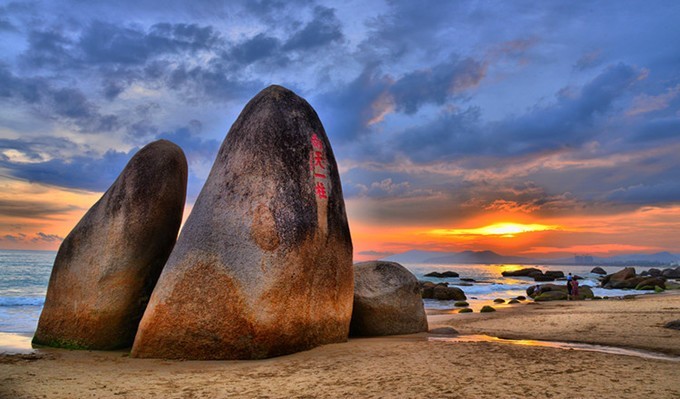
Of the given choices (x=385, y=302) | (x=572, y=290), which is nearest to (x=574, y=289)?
(x=572, y=290)

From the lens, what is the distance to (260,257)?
748 centimetres

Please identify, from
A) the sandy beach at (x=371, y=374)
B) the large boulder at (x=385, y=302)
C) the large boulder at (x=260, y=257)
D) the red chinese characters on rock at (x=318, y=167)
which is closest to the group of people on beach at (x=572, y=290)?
the large boulder at (x=385, y=302)

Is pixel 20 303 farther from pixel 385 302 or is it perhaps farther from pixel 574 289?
pixel 574 289

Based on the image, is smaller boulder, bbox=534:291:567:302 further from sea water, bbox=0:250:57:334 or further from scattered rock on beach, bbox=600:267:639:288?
sea water, bbox=0:250:57:334

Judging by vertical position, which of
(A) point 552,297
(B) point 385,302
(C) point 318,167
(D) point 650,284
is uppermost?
(C) point 318,167

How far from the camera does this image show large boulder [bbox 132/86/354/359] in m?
7.34

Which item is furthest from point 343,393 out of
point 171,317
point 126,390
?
point 171,317

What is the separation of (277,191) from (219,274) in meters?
1.61

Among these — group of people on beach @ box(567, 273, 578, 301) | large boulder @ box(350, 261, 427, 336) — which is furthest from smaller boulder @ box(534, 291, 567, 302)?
large boulder @ box(350, 261, 427, 336)

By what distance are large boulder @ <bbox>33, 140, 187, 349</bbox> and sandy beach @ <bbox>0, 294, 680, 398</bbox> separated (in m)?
0.63

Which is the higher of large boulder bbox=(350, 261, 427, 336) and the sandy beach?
large boulder bbox=(350, 261, 427, 336)

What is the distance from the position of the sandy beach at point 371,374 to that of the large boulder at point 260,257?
1.29ft

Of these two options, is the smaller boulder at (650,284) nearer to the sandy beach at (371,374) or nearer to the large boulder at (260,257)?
the sandy beach at (371,374)

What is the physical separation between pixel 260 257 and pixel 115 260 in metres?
3.28
